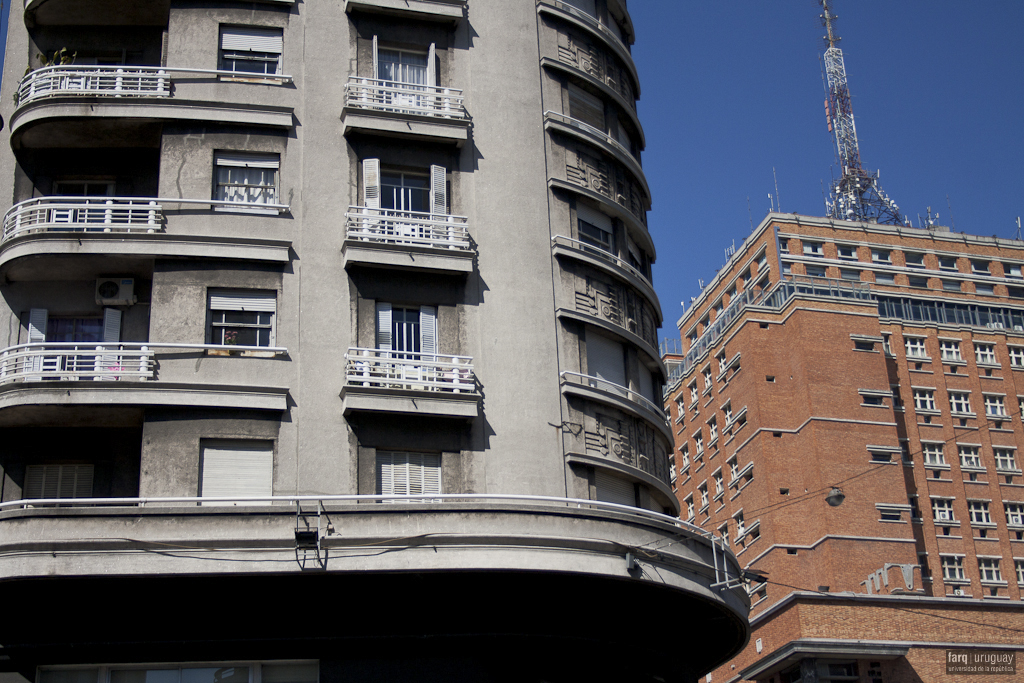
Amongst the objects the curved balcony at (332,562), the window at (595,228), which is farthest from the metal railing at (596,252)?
the curved balcony at (332,562)

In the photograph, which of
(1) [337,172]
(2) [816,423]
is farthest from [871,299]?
(1) [337,172]

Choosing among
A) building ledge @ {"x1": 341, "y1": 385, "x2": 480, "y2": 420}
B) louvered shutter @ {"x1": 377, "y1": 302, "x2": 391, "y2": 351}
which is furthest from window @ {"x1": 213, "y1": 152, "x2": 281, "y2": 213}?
building ledge @ {"x1": 341, "y1": 385, "x2": 480, "y2": 420}

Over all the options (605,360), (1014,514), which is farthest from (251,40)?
(1014,514)

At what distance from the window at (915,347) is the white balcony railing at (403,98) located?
6699 centimetres

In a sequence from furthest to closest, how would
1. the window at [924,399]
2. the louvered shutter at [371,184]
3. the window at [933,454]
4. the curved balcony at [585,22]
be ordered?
the window at [924,399]
the window at [933,454]
the curved balcony at [585,22]
the louvered shutter at [371,184]

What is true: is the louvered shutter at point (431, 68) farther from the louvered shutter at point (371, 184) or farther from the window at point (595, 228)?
the window at point (595, 228)

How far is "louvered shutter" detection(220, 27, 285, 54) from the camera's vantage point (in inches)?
1194

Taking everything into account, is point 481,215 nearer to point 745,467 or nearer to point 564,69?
point 564,69

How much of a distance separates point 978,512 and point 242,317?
70572 mm

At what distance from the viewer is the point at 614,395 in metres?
30.5

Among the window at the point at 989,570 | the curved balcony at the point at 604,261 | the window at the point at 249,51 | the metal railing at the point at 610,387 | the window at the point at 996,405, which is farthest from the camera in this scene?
the window at the point at 996,405

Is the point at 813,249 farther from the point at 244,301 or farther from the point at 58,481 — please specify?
the point at 58,481

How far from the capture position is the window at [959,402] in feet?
293

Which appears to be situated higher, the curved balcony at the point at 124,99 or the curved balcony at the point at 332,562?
the curved balcony at the point at 124,99
